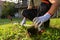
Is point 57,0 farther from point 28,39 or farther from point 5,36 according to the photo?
point 5,36

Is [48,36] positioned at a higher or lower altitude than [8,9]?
higher

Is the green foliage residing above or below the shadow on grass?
below

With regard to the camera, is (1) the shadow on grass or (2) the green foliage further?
(2) the green foliage

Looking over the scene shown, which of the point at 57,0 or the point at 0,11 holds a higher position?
the point at 57,0

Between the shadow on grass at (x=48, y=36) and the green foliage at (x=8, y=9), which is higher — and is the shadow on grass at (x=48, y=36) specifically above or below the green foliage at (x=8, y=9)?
above

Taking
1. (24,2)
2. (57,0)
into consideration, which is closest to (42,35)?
(57,0)

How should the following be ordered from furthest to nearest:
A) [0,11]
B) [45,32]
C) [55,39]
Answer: [0,11] < [45,32] < [55,39]

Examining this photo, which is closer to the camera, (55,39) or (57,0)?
(57,0)

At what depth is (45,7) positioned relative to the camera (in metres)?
5.44

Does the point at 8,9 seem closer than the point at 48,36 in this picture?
No

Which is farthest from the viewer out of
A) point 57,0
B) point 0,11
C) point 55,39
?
point 0,11

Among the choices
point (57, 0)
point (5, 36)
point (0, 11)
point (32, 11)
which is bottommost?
point (0, 11)

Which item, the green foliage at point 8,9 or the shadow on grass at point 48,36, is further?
→ the green foliage at point 8,9

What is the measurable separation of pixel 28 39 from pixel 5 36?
64cm
